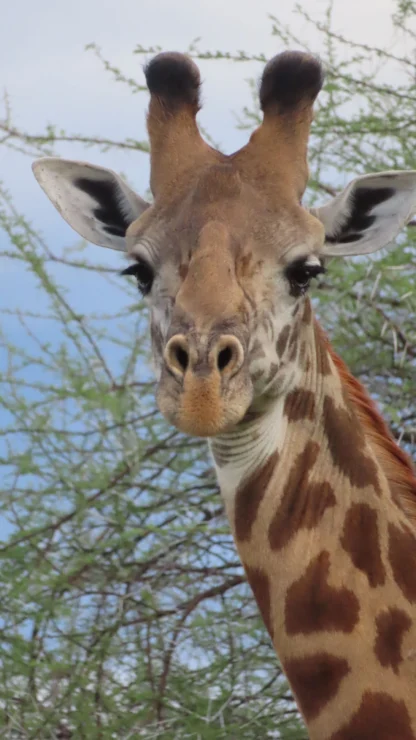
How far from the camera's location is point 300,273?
3.71 meters

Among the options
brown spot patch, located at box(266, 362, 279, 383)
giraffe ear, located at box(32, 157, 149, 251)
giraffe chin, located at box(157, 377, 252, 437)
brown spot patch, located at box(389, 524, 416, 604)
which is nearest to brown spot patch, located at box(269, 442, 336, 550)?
brown spot patch, located at box(389, 524, 416, 604)

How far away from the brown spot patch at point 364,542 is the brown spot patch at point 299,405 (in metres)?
0.34

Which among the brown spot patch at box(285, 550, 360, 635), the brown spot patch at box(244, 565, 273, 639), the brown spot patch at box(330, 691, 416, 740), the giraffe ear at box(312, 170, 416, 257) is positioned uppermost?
the giraffe ear at box(312, 170, 416, 257)

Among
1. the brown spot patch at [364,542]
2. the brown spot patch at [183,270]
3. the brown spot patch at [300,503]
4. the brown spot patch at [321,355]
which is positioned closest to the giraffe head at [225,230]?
the brown spot patch at [183,270]

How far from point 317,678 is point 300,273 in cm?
126

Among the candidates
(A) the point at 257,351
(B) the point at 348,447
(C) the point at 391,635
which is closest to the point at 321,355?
(B) the point at 348,447

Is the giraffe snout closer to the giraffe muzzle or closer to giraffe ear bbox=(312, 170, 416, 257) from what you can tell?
the giraffe muzzle

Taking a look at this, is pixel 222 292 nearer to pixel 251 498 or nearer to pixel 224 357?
pixel 224 357

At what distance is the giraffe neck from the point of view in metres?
3.54

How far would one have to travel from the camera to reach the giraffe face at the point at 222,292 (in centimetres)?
322

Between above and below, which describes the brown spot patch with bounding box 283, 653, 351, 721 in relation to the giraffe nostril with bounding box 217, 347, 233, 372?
below

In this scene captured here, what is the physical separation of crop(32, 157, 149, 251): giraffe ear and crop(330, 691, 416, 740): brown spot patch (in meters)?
1.87

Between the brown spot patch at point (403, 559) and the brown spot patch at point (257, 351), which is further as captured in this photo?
the brown spot patch at point (403, 559)

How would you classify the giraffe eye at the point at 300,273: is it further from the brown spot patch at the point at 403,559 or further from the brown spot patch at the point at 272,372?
the brown spot patch at the point at 403,559
